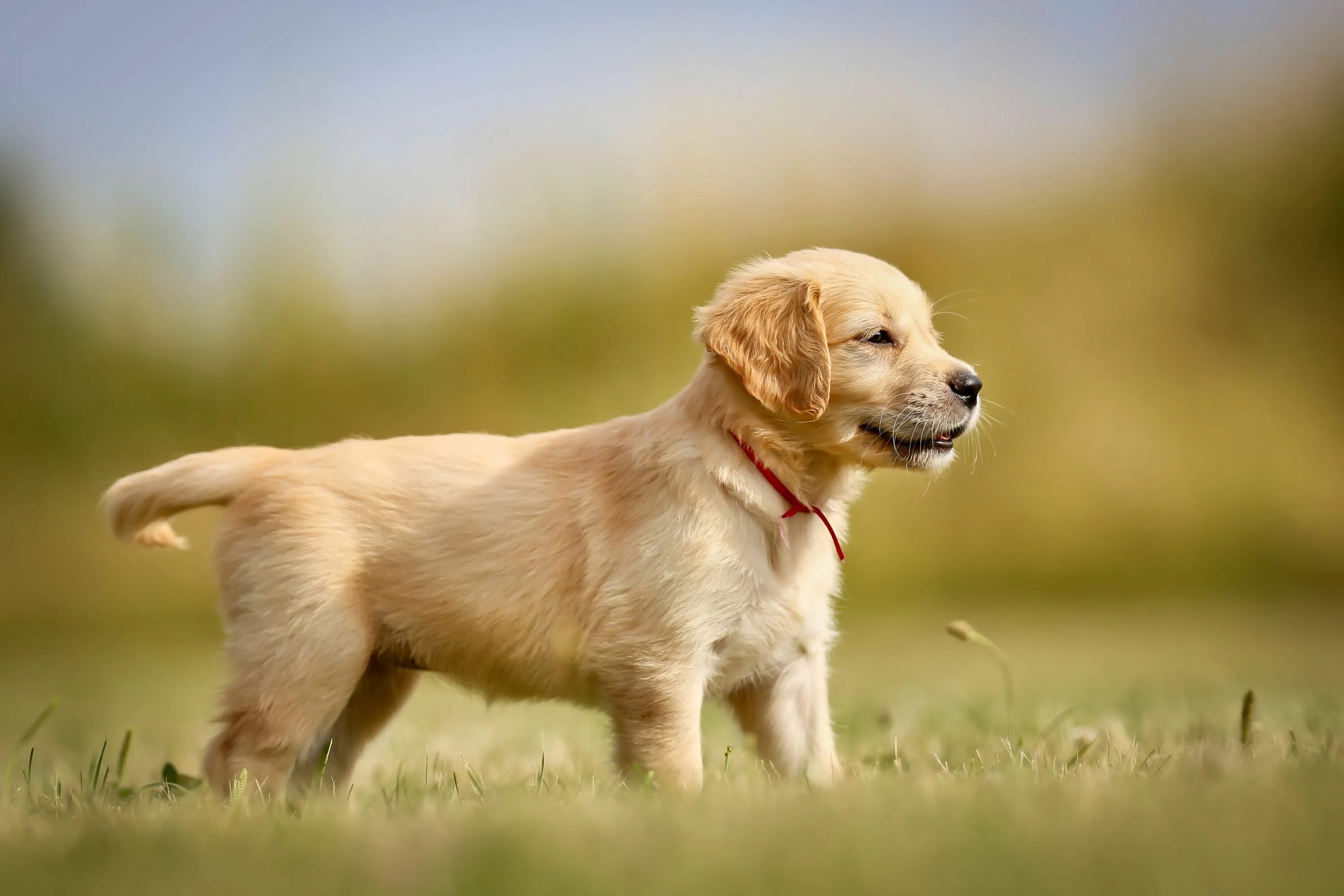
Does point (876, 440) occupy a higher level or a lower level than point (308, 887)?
higher

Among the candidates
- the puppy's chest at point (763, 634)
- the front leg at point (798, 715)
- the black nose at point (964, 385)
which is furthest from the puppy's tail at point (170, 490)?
the black nose at point (964, 385)

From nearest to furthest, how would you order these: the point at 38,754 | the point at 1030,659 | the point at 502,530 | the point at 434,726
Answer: the point at 502,530 → the point at 38,754 → the point at 434,726 → the point at 1030,659

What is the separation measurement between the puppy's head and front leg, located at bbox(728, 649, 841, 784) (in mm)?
630

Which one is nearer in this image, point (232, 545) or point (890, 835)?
point (890, 835)

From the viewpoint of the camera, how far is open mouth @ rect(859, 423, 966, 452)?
10.5 ft

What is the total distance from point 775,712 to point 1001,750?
0.64 m

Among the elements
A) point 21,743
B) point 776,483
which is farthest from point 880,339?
point 21,743

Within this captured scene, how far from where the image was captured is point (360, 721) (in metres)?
3.71

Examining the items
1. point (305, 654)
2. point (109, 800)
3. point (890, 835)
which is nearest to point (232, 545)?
point (305, 654)

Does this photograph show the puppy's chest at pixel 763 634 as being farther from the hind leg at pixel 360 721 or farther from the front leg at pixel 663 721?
the hind leg at pixel 360 721

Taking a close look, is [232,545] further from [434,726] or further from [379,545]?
[434,726]

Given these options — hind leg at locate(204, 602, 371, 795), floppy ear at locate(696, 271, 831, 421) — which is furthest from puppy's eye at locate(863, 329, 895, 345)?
hind leg at locate(204, 602, 371, 795)

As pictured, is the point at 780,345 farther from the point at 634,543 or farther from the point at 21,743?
the point at 21,743

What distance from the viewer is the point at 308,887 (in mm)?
1809
